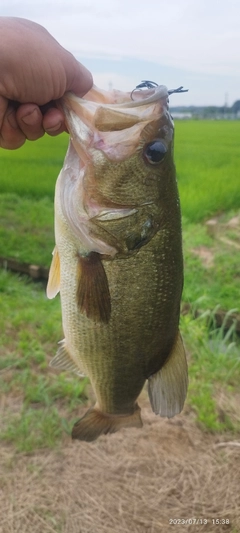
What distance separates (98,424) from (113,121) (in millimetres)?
478

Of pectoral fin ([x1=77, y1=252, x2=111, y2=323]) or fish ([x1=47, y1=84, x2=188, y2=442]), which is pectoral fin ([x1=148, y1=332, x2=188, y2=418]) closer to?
fish ([x1=47, y1=84, x2=188, y2=442])

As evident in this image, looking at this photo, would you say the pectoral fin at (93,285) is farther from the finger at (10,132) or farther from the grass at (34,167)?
the grass at (34,167)

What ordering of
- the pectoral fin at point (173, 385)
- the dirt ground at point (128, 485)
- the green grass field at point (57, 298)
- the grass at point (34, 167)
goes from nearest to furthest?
1. the pectoral fin at point (173, 385)
2. the dirt ground at point (128, 485)
3. the green grass field at point (57, 298)
4. the grass at point (34, 167)

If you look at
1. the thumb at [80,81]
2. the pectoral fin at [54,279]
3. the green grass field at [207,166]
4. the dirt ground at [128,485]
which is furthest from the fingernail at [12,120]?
the green grass field at [207,166]

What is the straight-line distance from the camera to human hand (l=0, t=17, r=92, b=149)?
0.78 metres

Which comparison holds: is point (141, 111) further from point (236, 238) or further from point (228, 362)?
point (236, 238)

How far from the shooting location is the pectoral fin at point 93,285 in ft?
2.48

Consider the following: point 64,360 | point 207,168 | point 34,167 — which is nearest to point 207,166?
point 207,168

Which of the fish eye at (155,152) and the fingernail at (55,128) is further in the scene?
the fingernail at (55,128)

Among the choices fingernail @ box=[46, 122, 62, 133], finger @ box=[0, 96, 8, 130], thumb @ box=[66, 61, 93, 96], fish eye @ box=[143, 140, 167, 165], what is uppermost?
thumb @ box=[66, 61, 93, 96]

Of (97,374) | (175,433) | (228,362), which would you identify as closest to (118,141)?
(97,374)

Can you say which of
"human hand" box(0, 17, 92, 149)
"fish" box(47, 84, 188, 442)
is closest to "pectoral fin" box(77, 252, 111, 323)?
"fish" box(47, 84, 188, 442)

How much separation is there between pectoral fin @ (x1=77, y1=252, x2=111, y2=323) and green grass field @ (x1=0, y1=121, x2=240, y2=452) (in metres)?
1.03

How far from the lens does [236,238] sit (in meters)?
2.55
